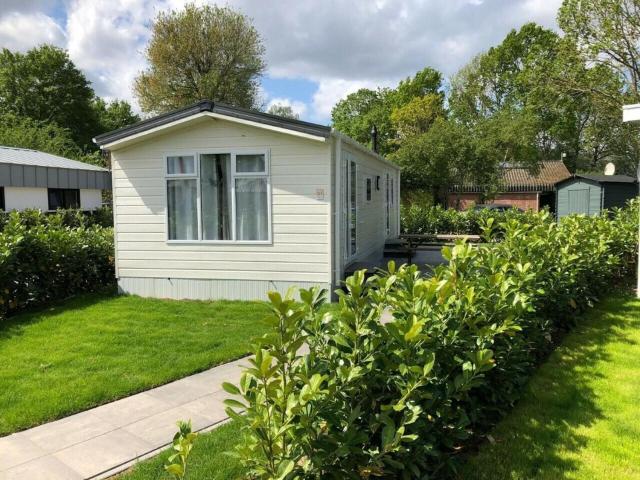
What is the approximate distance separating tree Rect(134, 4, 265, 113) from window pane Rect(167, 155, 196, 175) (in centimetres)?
1829

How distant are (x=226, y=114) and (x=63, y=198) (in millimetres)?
13817

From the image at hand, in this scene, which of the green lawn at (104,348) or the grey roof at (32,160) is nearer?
the green lawn at (104,348)

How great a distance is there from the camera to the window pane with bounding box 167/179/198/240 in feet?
26.1

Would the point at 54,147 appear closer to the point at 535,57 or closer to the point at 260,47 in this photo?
the point at 260,47

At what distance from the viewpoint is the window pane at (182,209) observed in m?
7.94

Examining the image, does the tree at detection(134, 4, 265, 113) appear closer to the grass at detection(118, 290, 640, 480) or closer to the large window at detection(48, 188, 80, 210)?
the large window at detection(48, 188, 80, 210)

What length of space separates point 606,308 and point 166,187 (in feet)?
22.2

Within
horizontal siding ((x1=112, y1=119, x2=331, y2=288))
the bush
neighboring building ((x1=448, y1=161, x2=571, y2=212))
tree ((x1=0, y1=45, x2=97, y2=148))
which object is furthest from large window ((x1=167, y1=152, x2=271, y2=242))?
tree ((x1=0, y1=45, x2=97, y2=148))

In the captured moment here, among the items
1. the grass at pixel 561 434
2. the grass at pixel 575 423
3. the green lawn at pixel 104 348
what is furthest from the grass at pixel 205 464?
the grass at pixel 575 423

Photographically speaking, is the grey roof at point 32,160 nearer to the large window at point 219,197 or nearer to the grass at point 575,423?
the large window at point 219,197

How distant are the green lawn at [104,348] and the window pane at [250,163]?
6.84 ft

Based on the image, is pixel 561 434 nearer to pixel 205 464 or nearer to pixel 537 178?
pixel 205 464

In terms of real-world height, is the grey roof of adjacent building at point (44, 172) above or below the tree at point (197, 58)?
below

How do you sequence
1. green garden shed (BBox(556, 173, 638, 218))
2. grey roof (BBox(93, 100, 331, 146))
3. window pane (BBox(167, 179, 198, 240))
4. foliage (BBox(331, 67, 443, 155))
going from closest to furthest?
grey roof (BBox(93, 100, 331, 146)) → window pane (BBox(167, 179, 198, 240)) → green garden shed (BBox(556, 173, 638, 218)) → foliage (BBox(331, 67, 443, 155))
